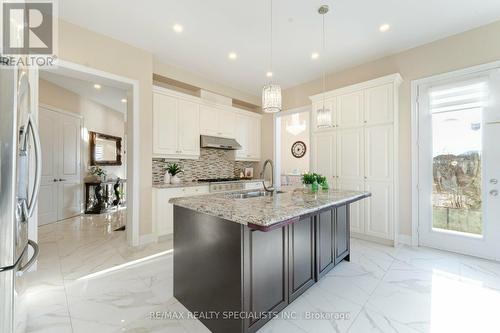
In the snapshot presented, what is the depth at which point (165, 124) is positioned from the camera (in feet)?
12.3

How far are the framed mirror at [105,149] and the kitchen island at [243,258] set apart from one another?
5.19 metres

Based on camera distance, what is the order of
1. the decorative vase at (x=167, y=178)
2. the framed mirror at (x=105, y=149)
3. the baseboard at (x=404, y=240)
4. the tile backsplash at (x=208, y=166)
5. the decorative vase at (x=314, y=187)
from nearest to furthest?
the decorative vase at (x=314, y=187), the baseboard at (x=404, y=240), the decorative vase at (x=167, y=178), the tile backsplash at (x=208, y=166), the framed mirror at (x=105, y=149)

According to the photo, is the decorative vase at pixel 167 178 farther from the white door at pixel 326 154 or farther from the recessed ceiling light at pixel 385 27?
the recessed ceiling light at pixel 385 27

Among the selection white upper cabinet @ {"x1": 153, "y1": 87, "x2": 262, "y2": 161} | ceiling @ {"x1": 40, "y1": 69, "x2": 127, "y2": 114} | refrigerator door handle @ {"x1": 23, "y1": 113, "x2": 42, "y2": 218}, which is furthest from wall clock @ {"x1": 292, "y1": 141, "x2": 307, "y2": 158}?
refrigerator door handle @ {"x1": 23, "y1": 113, "x2": 42, "y2": 218}

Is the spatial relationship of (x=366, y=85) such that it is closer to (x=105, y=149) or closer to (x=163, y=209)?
(x=163, y=209)

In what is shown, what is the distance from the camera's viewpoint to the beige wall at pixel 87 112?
4536 millimetres

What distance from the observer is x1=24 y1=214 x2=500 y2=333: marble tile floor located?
5.47 ft

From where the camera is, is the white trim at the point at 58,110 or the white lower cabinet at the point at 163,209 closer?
the white lower cabinet at the point at 163,209

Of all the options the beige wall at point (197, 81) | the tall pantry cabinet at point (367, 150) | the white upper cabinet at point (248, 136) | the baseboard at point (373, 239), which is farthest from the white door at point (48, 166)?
the baseboard at point (373, 239)

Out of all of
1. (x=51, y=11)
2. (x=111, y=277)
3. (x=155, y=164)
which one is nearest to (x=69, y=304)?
(x=111, y=277)

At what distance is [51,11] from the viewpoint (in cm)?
253

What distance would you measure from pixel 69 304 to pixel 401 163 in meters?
4.51

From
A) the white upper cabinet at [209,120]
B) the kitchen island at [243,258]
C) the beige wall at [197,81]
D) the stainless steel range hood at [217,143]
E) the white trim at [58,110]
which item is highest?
the beige wall at [197,81]

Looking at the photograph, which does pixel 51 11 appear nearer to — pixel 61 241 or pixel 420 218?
pixel 61 241
